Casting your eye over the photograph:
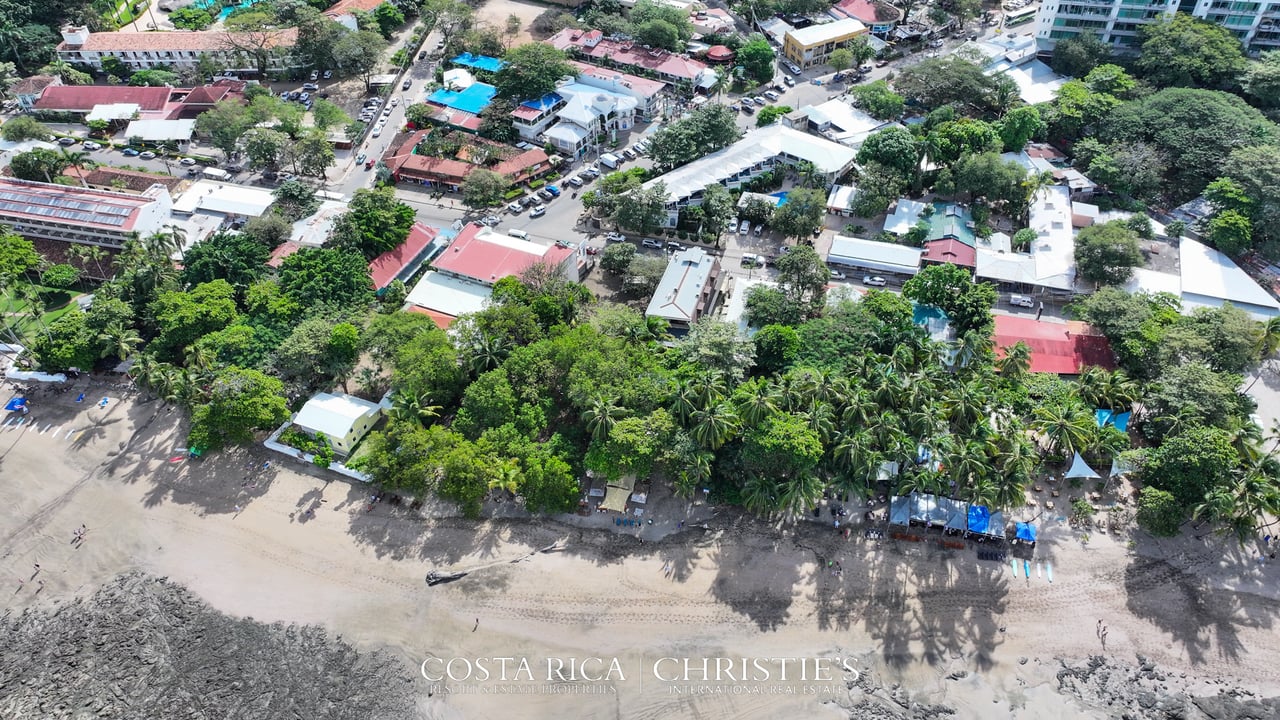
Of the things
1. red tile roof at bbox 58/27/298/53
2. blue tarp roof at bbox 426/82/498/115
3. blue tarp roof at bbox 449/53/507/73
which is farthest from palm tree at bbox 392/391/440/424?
red tile roof at bbox 58/27/298/53

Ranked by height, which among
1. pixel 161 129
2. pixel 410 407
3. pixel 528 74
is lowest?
pixel 161 129

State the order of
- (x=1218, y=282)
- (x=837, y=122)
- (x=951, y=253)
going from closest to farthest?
(x=1218, y=282), (x=951, y=253), (x=837, y=122)

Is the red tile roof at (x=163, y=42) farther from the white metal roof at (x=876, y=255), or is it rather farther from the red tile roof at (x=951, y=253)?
the red tile roof at (x=951, y=253)

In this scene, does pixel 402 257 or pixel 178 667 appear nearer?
pixel 178 667

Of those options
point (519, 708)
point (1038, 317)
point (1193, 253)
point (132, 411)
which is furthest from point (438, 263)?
point (1193, 253)

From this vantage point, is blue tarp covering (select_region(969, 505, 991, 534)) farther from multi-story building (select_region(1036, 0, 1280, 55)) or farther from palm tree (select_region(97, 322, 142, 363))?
multi-story building (select_region(1036, 0, 1280, 55))

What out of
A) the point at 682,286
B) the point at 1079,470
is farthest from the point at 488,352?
the point at 1079,470

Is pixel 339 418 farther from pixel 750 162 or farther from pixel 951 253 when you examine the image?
pixel 951 253
